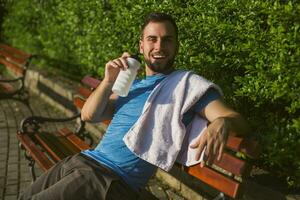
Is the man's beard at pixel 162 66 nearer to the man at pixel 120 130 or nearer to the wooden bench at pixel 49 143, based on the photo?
the man at pixel 120 130

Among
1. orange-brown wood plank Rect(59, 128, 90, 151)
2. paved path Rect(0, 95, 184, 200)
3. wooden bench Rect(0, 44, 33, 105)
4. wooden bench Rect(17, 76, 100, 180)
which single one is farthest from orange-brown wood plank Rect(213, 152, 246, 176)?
wooden bench Rect(0, 44, 33, 105)

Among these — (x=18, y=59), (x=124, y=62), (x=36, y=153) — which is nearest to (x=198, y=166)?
(x=124, y=62)

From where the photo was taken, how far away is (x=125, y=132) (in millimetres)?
3525

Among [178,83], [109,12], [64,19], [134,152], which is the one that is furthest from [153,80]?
[64,19]

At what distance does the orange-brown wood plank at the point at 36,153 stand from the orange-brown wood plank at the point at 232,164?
1746mm

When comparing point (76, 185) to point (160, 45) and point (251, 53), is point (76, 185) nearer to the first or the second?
point (160, 45)

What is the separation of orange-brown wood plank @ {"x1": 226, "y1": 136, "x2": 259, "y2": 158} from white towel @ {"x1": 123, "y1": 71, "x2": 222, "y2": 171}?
1.01 ft

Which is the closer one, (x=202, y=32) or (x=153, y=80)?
(x=153, y=80)

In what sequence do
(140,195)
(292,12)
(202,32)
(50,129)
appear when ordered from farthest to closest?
(50,129) → (202,32) → (140,195) → (292,12)

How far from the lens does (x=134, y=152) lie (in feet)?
10.9

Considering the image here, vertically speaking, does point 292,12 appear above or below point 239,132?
above

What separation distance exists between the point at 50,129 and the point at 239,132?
4673 mm

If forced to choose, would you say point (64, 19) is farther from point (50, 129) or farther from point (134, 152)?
point (134, 152)

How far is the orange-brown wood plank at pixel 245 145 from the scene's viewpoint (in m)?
2.80
